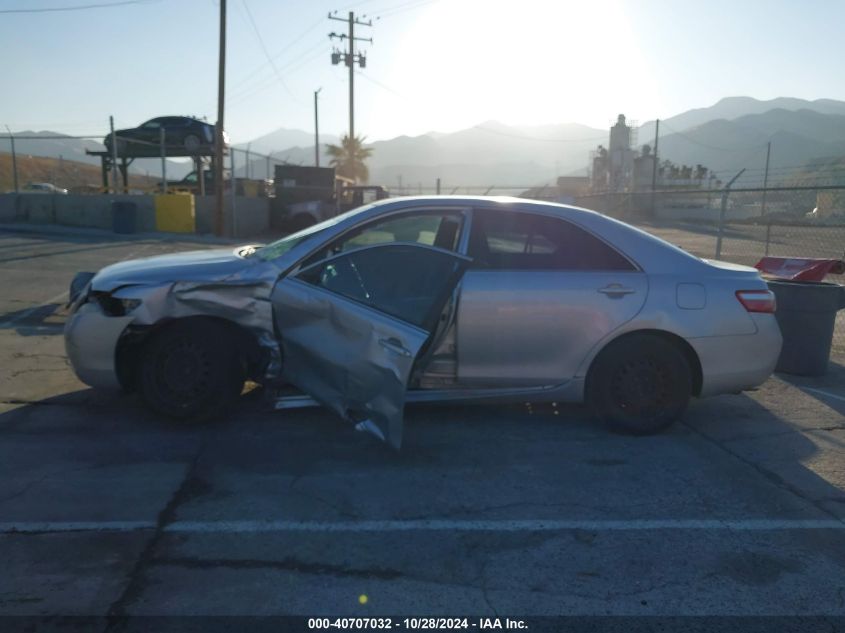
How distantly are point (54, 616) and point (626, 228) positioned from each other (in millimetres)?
4237

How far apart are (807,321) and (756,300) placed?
222 cm

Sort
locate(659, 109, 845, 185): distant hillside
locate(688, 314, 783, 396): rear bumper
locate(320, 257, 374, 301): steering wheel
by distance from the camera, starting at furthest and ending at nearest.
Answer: locate(659, 109, 845, 185): distant hillside → locate(688, 314, 783, 396): rear bumper → locate(320, 257, 374, 301): steering wheel

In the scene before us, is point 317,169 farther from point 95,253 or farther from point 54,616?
point 54,616

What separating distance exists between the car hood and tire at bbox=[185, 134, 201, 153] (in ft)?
75.3

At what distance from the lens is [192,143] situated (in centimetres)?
2684

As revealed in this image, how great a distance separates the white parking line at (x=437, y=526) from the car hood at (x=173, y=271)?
1.83 meters

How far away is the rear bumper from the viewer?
5152 millimetres

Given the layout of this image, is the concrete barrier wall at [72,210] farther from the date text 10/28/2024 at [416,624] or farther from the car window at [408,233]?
the date text 10/28/2024 at [416,624]

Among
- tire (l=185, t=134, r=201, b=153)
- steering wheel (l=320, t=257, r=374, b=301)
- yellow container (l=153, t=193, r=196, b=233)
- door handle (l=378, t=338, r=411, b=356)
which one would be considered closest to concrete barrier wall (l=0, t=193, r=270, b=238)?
yellow container (l=153, t=193, r=196, b=233)

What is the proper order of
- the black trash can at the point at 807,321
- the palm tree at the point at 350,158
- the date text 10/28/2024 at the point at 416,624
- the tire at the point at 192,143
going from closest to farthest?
the date text 10/28/2024 at the point at 416,624 < the black trash can at the point at 807,321 < the tire at the point at 192,143 < the palm tree at the point at 350,158

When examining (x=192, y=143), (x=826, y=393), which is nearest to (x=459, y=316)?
(x=826, y=393)

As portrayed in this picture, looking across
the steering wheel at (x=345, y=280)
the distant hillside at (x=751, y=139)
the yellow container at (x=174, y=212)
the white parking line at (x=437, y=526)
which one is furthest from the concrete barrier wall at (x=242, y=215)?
the distant hillside at (x=751, y=139)

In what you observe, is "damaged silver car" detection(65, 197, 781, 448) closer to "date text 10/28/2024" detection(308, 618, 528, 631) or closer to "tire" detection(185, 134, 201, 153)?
"date text 10/28/2024" detection(308, 618, 528, 631)

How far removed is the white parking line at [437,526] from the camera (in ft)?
12.2
